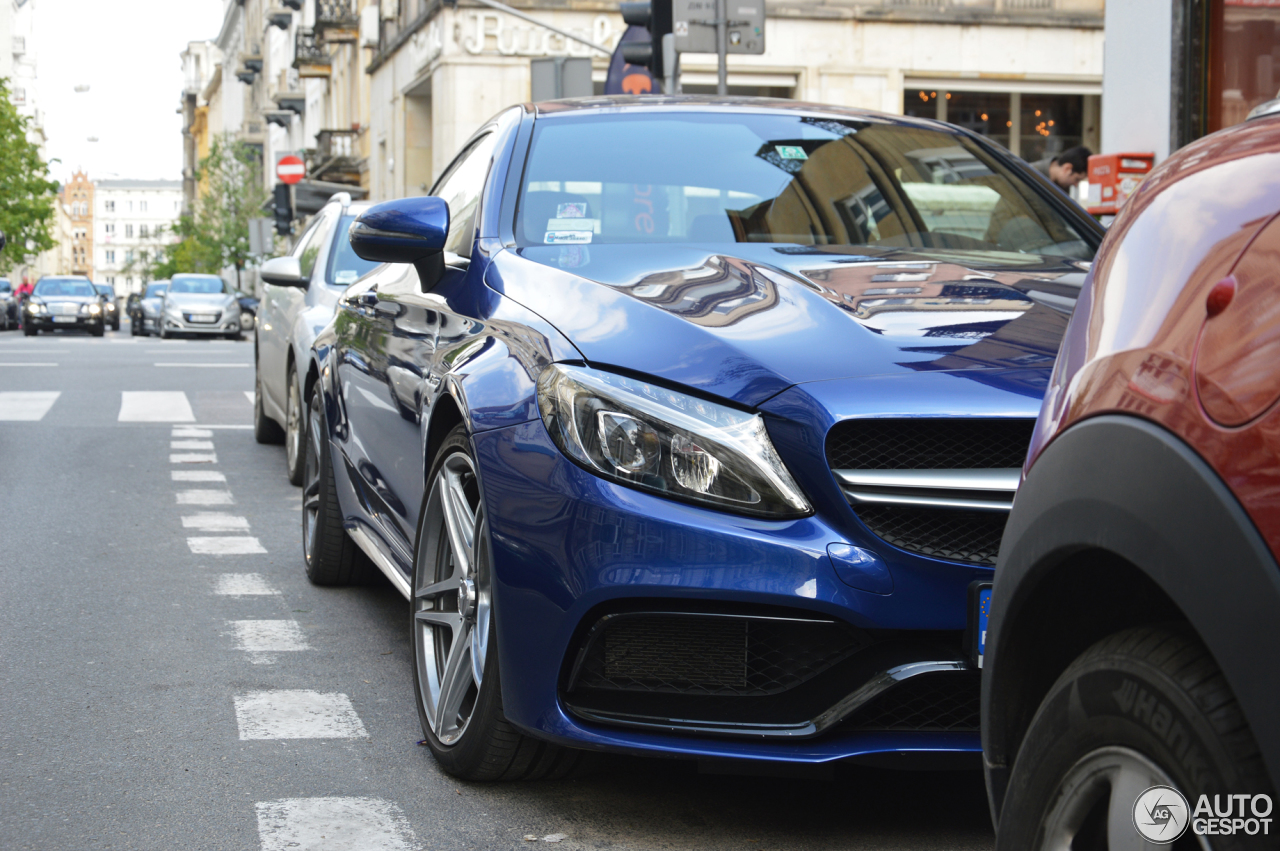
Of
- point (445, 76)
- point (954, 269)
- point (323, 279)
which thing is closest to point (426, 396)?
point (954, 269)

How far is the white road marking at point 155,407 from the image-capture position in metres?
12.8

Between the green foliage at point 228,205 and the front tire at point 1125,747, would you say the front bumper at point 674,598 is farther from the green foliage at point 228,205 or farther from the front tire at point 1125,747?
the green foliage at point 228,205

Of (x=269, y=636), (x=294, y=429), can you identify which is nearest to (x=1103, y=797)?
(x=269, y=636)

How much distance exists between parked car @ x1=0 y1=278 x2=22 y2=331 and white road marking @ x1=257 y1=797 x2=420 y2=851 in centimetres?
4459

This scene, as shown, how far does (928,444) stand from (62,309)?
3797cm

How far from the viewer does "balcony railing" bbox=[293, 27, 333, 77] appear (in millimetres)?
50281

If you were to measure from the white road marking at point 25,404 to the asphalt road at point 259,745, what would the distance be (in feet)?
18.2

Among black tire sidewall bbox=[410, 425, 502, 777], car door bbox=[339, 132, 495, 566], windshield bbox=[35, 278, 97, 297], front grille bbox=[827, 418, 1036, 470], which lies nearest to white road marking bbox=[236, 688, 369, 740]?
black tire sidewall bbox=[410, 425, 502, 777]

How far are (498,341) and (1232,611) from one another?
2.28m

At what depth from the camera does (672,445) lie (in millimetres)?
2977

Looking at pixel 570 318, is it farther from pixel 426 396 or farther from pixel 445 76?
pixel 445 76

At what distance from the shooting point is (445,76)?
29688mm

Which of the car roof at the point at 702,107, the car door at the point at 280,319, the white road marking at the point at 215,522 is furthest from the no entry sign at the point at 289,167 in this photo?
the car roof at the point at 702,107

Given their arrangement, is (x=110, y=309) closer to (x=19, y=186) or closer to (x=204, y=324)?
(x=204, y=324)
